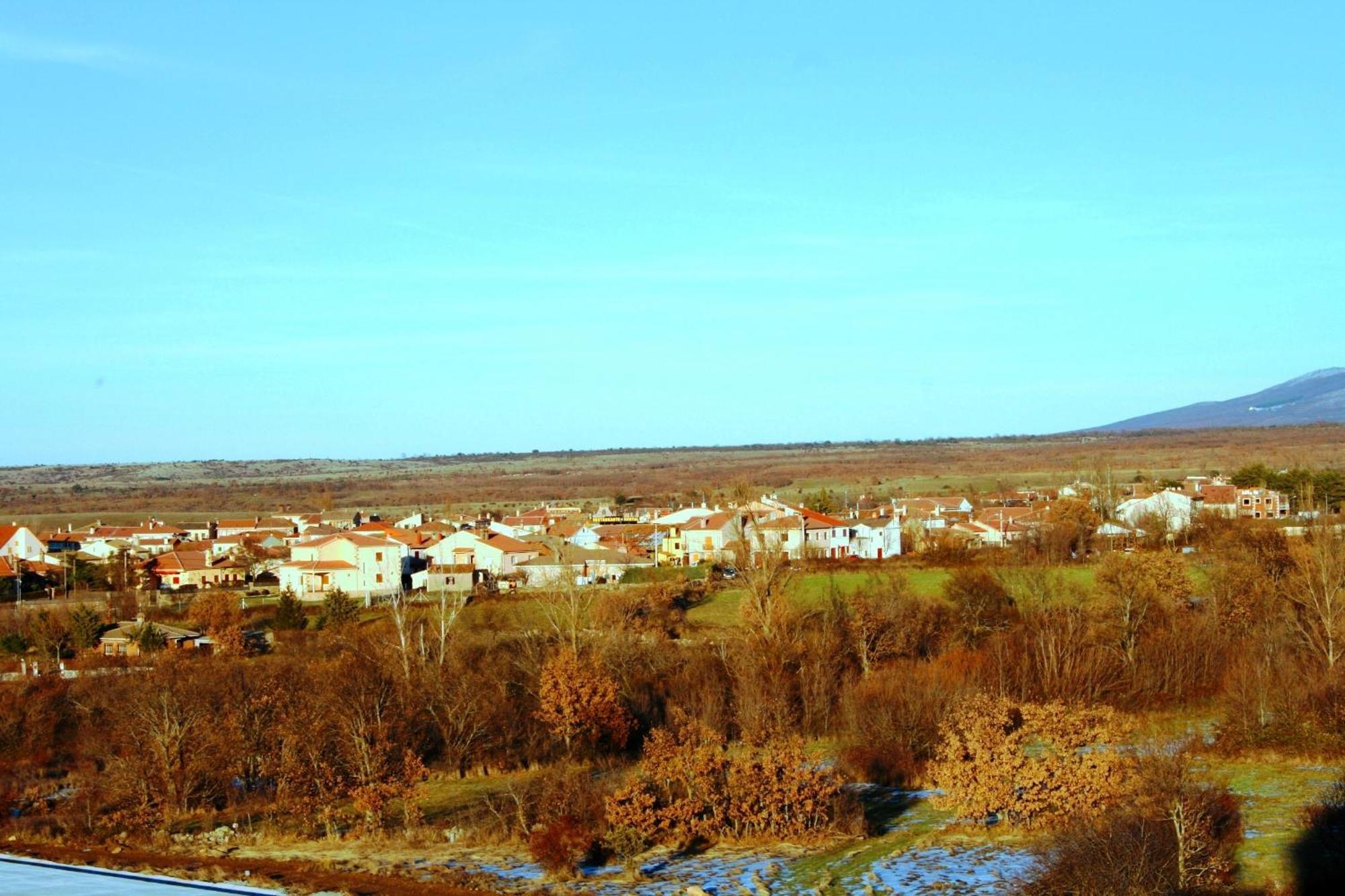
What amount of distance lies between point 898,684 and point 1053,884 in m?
13.4

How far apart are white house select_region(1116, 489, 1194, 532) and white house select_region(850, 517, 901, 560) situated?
10303 millimetres

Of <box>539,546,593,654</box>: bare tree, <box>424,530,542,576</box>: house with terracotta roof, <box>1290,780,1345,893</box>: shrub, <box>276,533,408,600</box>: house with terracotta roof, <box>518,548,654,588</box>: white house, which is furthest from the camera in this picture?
<box>424,530,542,576</box>: house with terracotta roof

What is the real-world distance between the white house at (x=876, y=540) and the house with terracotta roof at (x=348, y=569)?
68.1 ft

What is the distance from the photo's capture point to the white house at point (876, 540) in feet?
201

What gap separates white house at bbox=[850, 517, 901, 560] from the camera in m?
61.2

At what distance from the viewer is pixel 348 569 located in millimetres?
56562

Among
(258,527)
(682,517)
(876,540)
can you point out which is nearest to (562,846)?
(876,540)

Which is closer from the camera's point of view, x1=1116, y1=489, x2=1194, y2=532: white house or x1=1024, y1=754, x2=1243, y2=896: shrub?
x1=1024, y1=754, x2=1243, y2=896: shrub

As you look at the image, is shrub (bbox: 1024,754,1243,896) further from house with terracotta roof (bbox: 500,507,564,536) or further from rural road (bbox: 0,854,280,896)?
house with terracotta roof (bbox: 500,507,564,536)

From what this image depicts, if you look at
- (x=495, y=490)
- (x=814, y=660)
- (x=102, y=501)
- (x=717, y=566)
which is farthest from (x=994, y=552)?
(x=102, y=501)

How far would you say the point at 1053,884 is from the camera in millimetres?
16094

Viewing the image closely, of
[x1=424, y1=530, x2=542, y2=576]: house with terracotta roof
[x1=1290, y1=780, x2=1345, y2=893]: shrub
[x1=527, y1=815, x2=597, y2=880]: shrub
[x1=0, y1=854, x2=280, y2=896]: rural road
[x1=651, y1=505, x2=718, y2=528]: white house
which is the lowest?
[x1=1290, y1=780, x2=1345, y2=893]: shrub

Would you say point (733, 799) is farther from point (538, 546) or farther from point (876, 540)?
point (538, 546)

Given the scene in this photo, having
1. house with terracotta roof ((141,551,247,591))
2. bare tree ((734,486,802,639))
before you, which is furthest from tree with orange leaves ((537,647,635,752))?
house with terracotta roof ((141,551,247,591))
